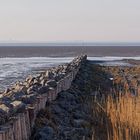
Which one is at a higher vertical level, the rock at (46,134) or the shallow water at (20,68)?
the rock at (46,134)

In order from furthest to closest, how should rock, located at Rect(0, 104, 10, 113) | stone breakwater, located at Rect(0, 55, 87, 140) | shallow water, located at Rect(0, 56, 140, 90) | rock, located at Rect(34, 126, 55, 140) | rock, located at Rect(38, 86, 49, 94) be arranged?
shallow water, located at Rect(0, 56, 140, 90)
rock, located at Rect(38, 86, 49, 94)
rock, located at Rect(34, 126, 55, 140)
rock, located at Rect(0, 104, 10, 113)
stone breakwater, located at Rect(0, 55, 87, 140)

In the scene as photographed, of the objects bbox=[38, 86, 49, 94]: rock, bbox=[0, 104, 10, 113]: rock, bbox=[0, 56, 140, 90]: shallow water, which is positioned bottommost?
bbox=[0, 56, 140, 90]: shallow water

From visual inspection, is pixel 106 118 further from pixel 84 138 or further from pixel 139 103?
pixel 84 138

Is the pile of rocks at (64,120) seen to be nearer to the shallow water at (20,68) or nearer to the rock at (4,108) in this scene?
the rock at (4,108)

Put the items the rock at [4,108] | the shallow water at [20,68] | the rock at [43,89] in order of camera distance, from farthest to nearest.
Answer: the shallow water at [20,68] → the rock at [43,89] → the rock at [4,108]

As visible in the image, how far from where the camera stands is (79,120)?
11.0m

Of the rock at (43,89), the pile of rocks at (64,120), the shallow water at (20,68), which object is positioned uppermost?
the rock at (43,89)

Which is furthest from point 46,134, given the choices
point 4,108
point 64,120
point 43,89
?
point 43,89

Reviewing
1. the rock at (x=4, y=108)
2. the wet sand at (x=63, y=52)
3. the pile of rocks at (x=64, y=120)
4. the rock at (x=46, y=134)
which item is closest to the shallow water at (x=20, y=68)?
the pile of rocks at (x=64, y=120)

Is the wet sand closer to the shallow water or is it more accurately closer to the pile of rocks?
the shallow water

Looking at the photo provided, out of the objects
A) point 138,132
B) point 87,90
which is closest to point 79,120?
point 138,132

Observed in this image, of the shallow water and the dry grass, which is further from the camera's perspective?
the shallow water

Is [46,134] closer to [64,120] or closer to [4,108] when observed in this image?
[4,108]

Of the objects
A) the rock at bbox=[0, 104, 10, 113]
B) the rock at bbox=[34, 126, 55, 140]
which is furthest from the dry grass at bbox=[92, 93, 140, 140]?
the rock at bbox=[0, 104, 10, 113]
